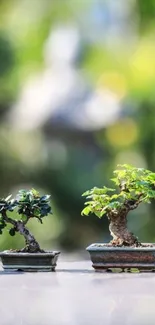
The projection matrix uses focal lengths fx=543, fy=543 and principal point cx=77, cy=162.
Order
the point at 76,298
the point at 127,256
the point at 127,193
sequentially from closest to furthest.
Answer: the point at 76,298, the point at 127,256, the point at 127,193

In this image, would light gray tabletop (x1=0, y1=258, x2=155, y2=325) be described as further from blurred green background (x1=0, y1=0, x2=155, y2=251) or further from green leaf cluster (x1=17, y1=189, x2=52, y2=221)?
blurred green background (x1=0, y1=0, x2=155, y2=251)

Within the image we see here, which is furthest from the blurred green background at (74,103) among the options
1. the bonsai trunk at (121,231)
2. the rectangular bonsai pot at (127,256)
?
the rectangular bonsai pot at (127,256)

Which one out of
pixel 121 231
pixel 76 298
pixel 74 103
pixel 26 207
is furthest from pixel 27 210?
pixel 74 103

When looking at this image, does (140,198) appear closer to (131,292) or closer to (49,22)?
(131,292)

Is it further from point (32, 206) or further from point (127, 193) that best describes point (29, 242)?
point (127, 193)

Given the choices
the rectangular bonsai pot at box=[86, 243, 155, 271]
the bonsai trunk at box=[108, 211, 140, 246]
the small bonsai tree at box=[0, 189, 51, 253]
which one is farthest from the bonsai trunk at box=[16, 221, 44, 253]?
the bonsai trunk at box=[108, 211, 140, 246]

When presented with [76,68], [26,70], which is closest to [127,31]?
[76,68]

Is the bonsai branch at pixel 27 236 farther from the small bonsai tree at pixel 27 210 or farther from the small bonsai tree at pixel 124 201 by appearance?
the small bonsai tree at pixel 124 201
